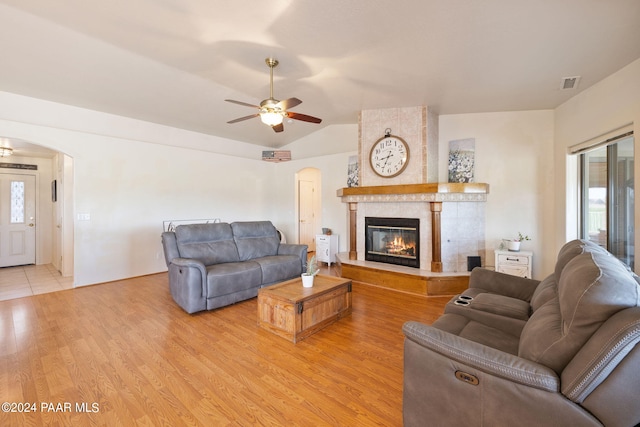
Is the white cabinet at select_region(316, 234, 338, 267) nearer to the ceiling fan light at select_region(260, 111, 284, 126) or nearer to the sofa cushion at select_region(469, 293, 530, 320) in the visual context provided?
the ceiling fan light at select_region(260, 111, 284, 126)

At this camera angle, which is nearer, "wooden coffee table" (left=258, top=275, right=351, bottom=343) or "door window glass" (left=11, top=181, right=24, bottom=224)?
"wooden coffee table" (left=258, top=275, right=351, bottom=343)

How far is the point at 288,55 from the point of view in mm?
3100

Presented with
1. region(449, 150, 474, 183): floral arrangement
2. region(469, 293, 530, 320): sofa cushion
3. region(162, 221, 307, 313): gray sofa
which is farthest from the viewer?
region(449, 150, 474, 183): floral arrangement

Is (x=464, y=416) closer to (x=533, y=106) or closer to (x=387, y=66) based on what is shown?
(x=387, y=66)

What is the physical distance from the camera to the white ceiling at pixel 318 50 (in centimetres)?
232

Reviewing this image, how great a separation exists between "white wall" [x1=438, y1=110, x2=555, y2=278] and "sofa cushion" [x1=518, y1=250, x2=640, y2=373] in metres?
3.44

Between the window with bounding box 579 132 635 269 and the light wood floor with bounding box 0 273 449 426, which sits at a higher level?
the window with bounding box 579 132 635 269

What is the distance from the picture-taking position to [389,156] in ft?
15.4

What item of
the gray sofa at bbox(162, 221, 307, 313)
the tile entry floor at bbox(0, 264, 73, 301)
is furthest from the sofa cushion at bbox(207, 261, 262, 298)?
the tile entry floor at bbox(0, 264, 73, 301)

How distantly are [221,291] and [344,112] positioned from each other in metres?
3.60

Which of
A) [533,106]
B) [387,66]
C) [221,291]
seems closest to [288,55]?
[387,66]

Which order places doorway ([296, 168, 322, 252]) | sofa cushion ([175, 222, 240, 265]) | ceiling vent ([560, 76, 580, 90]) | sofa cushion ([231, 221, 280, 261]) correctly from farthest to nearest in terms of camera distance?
doorway ([296, 168, 322, 252]), sofa cushion ([231, 221, 280, 261]), sofa cushion ([175, 222, 240, 265]), ceiling vent ([560, 76, 580, 90])

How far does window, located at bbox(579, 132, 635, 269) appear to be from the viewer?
2.91m

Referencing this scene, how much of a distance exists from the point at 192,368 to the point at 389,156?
13.0 feet
